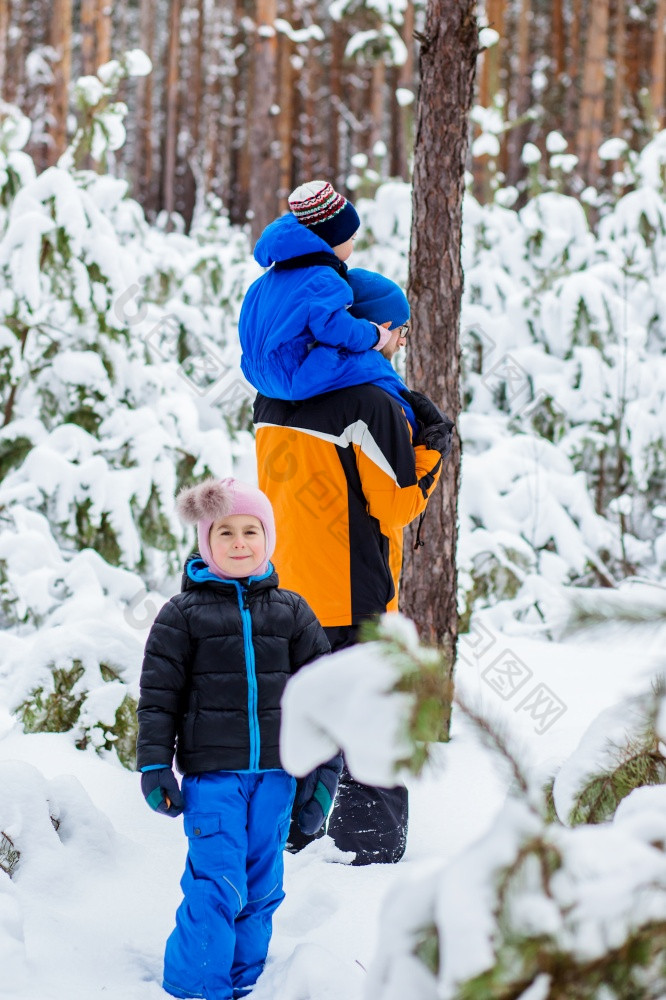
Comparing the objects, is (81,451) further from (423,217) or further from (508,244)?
(508,244)

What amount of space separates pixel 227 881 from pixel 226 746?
0.31 meters

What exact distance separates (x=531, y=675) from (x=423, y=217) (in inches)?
76.0

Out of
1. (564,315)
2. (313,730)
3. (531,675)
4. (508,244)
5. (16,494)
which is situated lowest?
(531,675)

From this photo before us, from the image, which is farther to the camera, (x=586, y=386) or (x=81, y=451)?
(x=586, y=386)

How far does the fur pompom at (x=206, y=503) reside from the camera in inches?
91.4

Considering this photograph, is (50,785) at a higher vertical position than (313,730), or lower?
lower

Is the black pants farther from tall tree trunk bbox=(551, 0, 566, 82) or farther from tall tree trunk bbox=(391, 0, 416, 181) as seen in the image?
tall tree trunk bbox=(551, 0, 566, 82)

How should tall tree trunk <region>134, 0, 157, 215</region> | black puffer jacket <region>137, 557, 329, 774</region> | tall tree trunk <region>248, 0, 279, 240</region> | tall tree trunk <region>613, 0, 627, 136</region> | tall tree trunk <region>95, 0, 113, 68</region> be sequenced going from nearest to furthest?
black puffer jacket <region>137, 557, 329, 774</region>
tall tree trunk <region>248, 0, 279, 240</region>
tall tree trunk <region>95, 0, 113, 68</region>
tall tree trunk <region>613, 0, 627, 136</region>
tall tree trunk <region>134, 0, 157, 215</region>

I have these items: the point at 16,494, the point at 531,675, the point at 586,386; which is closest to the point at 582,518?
the point at 586,386

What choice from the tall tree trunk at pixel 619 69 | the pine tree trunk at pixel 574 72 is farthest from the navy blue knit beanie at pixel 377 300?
the pine tree trunk at pixel 574 72

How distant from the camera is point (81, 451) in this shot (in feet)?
15.9

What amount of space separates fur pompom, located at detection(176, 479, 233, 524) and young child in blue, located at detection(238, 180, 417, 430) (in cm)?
48

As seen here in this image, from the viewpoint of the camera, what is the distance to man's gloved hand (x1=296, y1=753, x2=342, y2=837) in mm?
2387

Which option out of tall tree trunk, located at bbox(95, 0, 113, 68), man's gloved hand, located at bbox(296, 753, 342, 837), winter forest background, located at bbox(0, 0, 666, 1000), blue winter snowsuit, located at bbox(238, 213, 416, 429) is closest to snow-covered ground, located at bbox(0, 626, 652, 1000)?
winter forest background, located at bbox(0, 0, 666, 1000)
